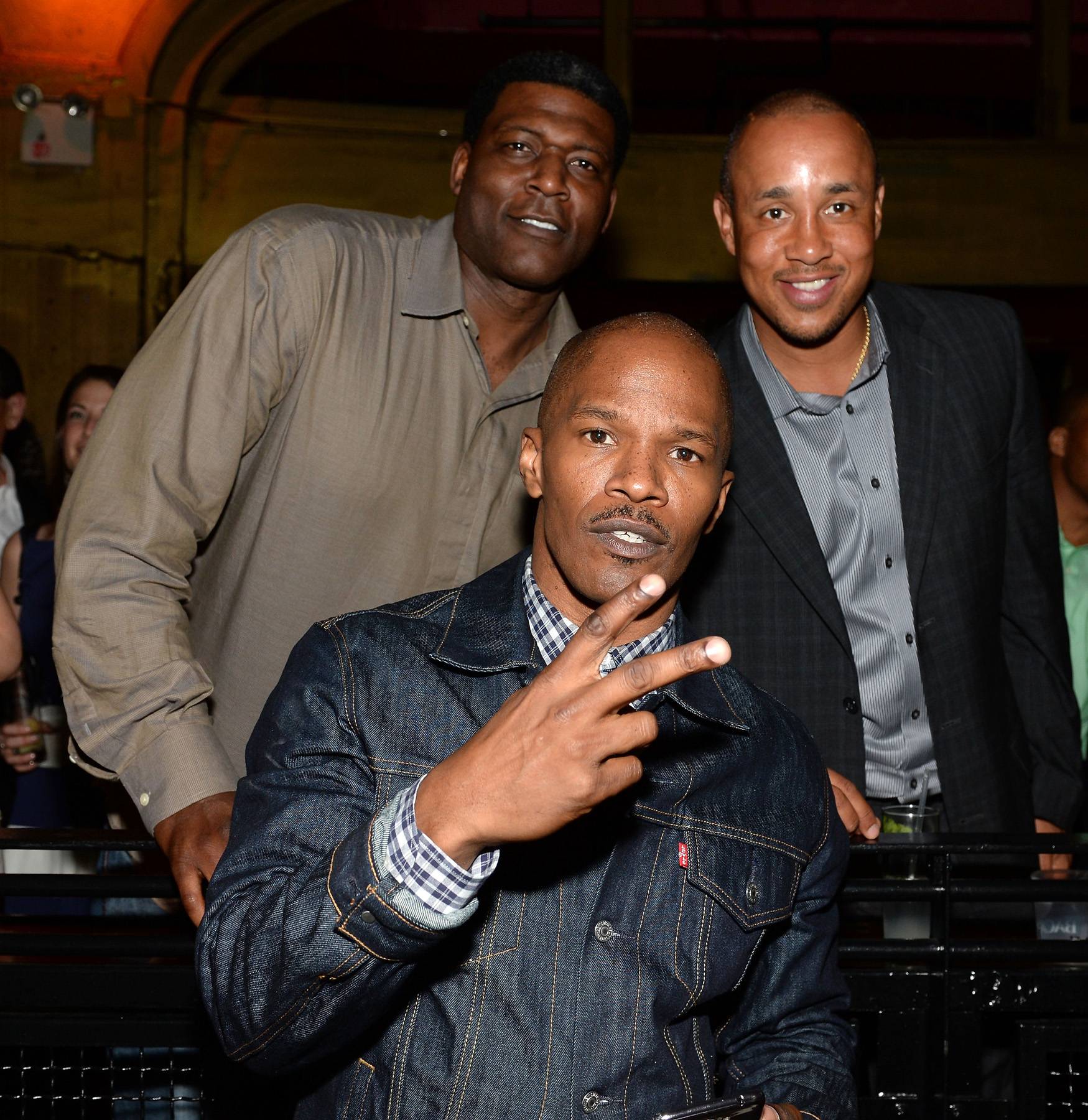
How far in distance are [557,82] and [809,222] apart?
0.54 m

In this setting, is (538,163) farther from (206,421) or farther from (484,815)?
(484,815)

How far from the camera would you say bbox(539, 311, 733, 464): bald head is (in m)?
1.72

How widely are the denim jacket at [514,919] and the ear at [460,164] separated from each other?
1.08 m

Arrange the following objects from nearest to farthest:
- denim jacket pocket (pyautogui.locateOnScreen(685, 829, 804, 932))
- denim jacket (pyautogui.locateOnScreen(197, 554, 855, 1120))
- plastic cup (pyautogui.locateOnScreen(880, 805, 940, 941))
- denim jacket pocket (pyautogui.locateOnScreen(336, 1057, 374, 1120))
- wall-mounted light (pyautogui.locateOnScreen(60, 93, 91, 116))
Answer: denim jacket (pyautogui.locateOnScreen(197, 554, 855, 1120)), denim jacket pocket (pyautogui.locateOnScreen(336, 1057, 374, 1120)), denim jacket pocket (pyautogui.locateOnScreen(685, 829, 804, 932)), plastic cup (pyautogui.locateOnScreen(880, 805, 940, 941)), wall-mounted light (pyautogui.locateOnScreen(60, 93, 91, 116))

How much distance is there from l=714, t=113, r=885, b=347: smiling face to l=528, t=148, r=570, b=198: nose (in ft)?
1.08

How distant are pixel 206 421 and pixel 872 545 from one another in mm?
1132

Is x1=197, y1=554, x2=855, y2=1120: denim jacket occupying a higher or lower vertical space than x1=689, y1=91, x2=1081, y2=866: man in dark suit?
lower

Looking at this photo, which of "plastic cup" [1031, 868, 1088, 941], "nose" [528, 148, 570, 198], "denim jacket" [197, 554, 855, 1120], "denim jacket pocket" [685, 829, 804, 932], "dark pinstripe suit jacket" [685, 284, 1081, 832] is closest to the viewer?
"denim jacket" [197, 554, 855, 1120]

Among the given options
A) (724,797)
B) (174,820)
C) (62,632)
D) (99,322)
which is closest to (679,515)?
(724,797)

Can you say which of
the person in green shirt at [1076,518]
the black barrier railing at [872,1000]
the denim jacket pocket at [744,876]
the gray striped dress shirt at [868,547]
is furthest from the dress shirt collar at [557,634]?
the person in green shirt at [1076,518]

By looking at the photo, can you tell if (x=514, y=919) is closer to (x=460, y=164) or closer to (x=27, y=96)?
(x=460, y=164)

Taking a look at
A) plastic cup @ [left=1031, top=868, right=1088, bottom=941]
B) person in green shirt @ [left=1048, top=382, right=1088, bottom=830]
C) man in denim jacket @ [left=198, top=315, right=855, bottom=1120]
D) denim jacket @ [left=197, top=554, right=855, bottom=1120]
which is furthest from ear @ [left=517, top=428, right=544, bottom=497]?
person in green shirt @ [left=1048, top=382, right=1088, bottom=830]

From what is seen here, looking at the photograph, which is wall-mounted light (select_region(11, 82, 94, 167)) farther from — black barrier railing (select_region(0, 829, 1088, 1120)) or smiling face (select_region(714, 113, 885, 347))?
black barrier railing (select_region(0, 829, 1088, 1120))

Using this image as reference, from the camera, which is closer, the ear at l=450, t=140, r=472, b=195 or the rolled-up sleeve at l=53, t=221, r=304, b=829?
the rolled-up sleeve at l=53, t=221, r=304, b=829
